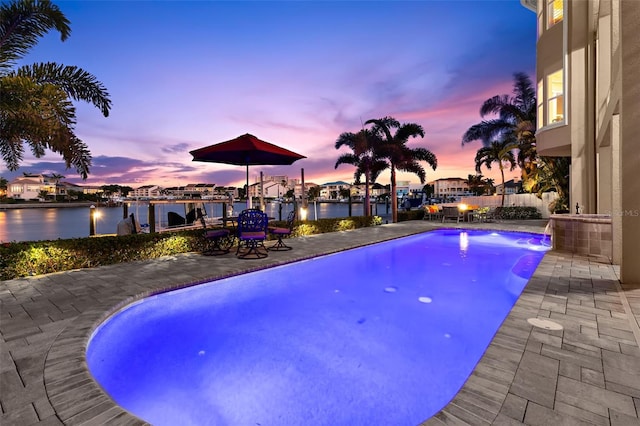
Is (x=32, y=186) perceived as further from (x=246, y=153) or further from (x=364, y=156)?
(x=246, y=153)

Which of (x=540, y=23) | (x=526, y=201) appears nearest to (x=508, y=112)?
(x=526, y=201)

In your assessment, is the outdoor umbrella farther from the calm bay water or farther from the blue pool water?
the calm bay water

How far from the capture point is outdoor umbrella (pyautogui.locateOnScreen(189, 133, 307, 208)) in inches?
299

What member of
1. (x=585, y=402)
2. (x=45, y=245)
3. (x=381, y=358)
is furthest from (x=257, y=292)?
(x=585, y=402)

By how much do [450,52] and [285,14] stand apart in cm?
939

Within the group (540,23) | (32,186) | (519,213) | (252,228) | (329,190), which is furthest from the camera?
(329,190)

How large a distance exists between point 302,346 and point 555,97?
41.7 ft

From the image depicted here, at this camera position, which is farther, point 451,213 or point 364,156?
point 451,213

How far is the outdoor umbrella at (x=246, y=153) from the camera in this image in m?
7.60

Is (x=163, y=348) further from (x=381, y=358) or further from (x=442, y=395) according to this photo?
(x=442, y=395)

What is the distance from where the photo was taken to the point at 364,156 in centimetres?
1792

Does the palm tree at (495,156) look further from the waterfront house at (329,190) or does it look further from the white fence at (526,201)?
the waterfront house at (329,190)

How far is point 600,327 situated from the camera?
3273 mm

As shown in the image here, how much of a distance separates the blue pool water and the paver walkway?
0.37 meters
